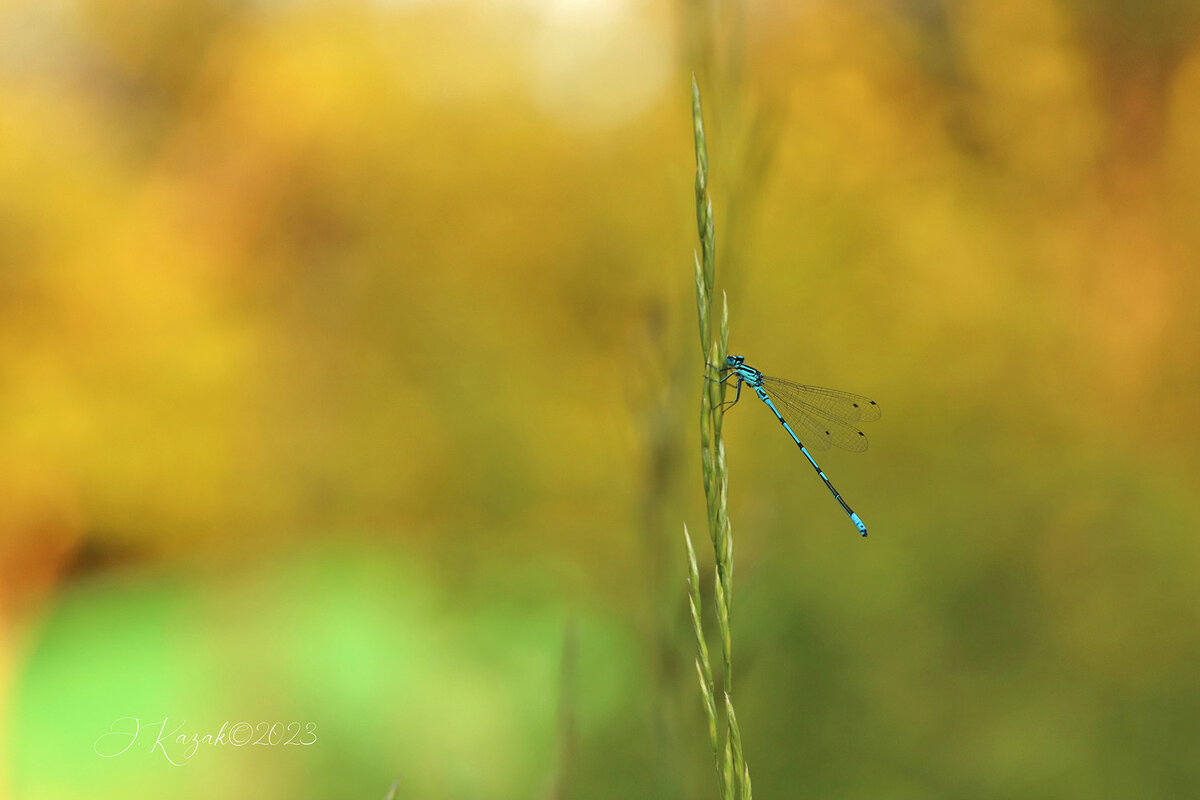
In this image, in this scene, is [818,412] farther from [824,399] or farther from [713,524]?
[713,524]

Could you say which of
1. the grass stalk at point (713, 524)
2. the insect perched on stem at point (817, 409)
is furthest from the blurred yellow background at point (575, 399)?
the insect perched on stem at point (817, 409)

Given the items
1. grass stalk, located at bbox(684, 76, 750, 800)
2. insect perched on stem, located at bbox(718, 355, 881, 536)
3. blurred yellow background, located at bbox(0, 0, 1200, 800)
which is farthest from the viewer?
blurred yellow background, located at bbox(0, 0, 1200, 800)

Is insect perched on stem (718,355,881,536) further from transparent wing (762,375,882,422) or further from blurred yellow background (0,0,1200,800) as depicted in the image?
blurred yellow background (0,0,1200,800)

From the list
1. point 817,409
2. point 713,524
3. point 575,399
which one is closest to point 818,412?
point 817,409

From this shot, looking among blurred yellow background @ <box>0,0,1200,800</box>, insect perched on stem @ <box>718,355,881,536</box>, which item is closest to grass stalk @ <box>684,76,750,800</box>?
blurred yellow background @ <box>0,0,1200,800</box>

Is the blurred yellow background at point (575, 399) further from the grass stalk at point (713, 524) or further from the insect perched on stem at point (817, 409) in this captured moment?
the insect perched on stem at point (817, 409)

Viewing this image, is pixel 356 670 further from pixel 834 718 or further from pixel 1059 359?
pixel 1059 359
